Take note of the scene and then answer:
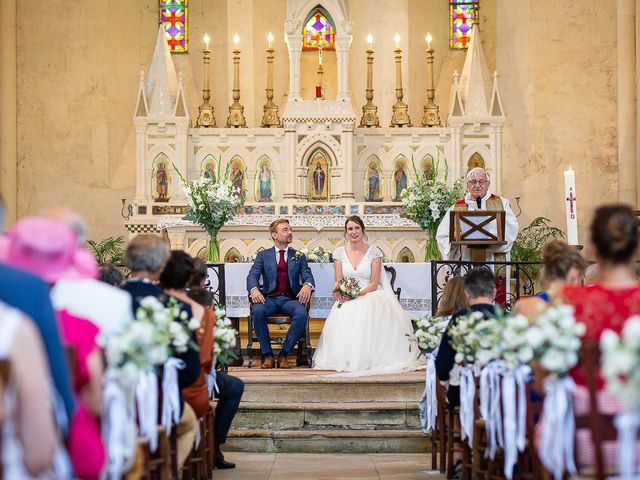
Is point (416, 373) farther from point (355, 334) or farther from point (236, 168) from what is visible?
point (236, 168)

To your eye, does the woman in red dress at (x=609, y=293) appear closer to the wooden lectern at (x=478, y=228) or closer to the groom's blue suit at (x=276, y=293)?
the wooden lectern at (x=478, y=228)

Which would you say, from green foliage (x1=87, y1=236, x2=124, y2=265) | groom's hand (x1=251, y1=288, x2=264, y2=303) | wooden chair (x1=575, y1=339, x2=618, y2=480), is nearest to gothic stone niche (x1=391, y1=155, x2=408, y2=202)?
green foliage (x1=87, y1=236, x2=124, y2=265)

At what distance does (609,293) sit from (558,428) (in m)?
0.59

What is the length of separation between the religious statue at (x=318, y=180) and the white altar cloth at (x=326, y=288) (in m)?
2.96

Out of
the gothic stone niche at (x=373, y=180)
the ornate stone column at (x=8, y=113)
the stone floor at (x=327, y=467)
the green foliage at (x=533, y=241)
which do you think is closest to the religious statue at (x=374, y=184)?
the gothic stone niche at (x=373, y=180)

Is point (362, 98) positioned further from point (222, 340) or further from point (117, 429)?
point (117, 429)

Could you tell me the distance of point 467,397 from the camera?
6.64m

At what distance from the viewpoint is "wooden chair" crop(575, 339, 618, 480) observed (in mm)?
4527

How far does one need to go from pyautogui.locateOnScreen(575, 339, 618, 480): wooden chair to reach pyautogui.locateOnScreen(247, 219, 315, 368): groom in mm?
6243

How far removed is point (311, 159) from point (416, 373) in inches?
195

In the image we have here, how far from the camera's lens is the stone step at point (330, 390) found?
942 cm

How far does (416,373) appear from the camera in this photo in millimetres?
10242

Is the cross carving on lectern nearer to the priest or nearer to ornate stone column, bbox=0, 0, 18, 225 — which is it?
the priest

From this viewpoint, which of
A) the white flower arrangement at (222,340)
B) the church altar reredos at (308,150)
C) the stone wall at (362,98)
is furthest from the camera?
the stone wall at (362,98)
